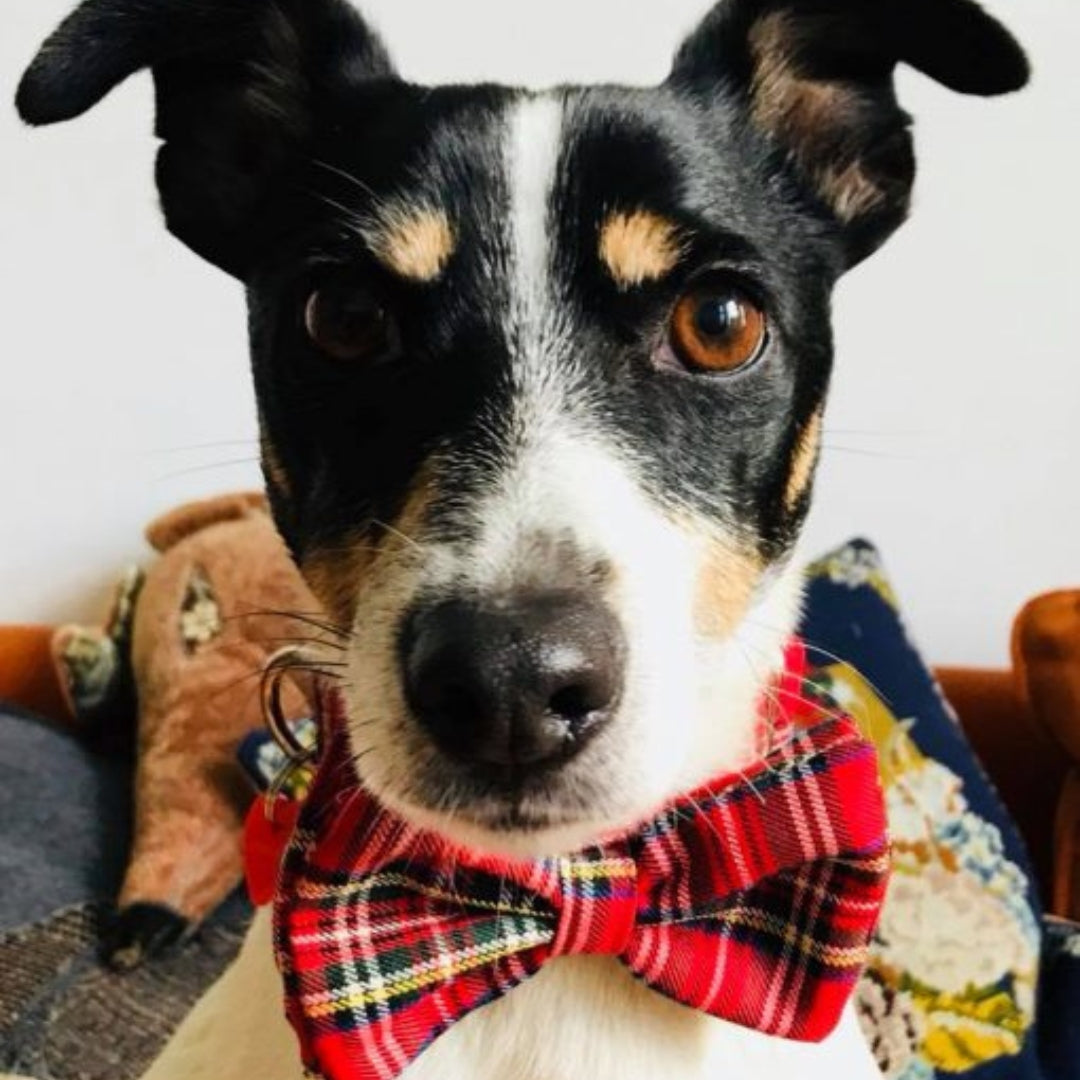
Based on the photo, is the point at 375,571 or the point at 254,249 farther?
the point at 254,249

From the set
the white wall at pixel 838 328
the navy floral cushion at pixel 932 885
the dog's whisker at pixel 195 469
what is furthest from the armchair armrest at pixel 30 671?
the navy floral cushion at pixel 932 885

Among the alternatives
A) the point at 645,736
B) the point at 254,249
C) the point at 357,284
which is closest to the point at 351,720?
the point at 645,736

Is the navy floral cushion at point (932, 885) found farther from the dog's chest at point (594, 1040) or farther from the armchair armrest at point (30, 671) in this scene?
Result: the armchair armrest at point (30, 671)

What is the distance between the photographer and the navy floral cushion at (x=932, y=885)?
1771mm

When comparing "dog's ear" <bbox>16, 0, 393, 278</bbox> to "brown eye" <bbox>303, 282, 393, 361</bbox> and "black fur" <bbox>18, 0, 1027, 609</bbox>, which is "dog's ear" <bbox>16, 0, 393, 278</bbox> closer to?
"black fur" <bbox>18, 0, 1027, 609</bbox>

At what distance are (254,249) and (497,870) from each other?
57cm

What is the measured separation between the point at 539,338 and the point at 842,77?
0.47m

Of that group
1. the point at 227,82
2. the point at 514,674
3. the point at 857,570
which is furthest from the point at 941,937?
the point at 227,82

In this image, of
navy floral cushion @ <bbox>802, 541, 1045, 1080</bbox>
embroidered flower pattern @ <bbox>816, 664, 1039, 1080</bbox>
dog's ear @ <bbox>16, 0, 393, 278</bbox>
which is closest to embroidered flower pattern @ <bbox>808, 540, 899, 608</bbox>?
navy floral cushion @ <bbox>802, 541, 1045, 1080</bbox>

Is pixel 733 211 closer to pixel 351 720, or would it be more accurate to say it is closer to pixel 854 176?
pixel 854 176

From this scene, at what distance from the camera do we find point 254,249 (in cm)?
120

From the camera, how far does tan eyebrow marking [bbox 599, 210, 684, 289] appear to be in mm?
1006

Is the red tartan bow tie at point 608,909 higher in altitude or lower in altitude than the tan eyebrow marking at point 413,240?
lower

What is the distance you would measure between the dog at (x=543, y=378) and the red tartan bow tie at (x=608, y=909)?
0.07 m
